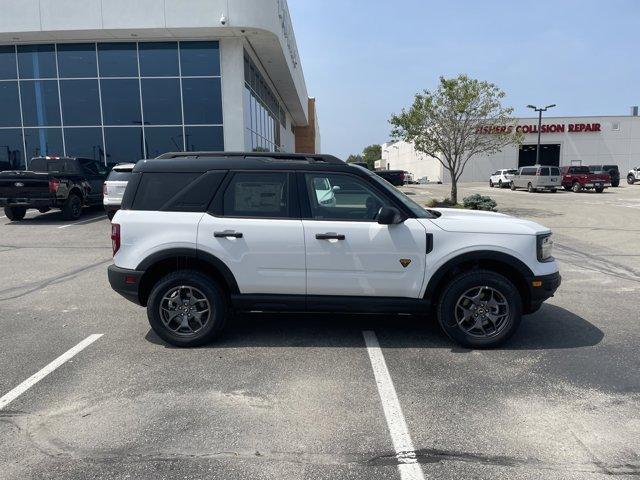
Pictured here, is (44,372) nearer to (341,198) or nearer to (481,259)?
(341,198)

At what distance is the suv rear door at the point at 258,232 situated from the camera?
15.2ft

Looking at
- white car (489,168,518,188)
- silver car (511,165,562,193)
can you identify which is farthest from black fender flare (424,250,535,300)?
white car (489,168,518,188)

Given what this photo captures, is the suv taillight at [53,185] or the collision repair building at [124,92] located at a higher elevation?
the collision repair building at [124,92]

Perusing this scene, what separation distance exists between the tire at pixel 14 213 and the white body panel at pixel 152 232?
1210 centimetres

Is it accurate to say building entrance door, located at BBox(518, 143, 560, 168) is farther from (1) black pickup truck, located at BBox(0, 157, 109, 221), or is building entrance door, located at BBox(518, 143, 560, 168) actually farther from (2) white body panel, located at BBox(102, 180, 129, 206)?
(2) white body panel, located at BBox(102, 180, 129, 206)

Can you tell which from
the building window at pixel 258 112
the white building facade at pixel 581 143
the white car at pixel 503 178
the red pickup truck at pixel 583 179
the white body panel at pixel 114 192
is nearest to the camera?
the white body panel at pixel 114 192

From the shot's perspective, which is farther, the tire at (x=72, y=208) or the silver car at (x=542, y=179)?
the silver car at (x=542, y=179)

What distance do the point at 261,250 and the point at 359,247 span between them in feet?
3.06

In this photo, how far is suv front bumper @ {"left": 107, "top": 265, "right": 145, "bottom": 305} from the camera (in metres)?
4.79

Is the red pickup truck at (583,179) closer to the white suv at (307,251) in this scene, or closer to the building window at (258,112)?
the building window at (258,112)

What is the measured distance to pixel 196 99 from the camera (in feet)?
64.8

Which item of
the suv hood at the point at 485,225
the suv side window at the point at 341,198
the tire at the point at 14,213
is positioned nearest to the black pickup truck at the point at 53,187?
the tire at the point at 14,213

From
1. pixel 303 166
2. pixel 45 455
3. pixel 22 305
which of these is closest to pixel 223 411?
pixel 45 455

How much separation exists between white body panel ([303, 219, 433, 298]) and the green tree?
14.8m
